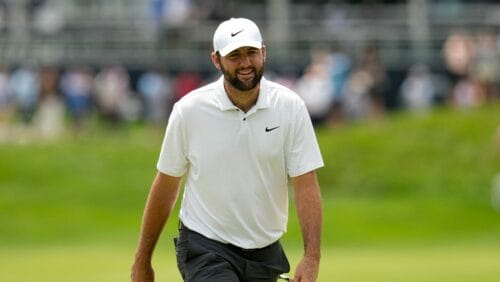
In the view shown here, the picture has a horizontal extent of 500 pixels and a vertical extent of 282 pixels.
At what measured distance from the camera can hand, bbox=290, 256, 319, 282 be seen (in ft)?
34.4

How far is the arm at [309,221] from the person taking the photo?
10.5 m

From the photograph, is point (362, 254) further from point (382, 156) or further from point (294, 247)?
point (382, 156)

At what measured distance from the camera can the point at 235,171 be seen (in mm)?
10789

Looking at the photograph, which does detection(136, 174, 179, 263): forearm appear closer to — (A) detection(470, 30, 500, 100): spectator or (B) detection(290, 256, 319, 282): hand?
(B) detection(290, 256, 319, 282): hand

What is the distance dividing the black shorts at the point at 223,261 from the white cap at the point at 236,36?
4.13 feet

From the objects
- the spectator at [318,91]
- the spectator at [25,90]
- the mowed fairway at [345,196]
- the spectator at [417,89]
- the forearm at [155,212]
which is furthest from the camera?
the spectator at [25,90]

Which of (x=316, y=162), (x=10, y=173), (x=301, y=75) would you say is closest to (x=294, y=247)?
(x=10, y=173)

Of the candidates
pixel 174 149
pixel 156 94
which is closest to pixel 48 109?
→ pixel 156 94

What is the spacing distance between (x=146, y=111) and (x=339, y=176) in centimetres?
863

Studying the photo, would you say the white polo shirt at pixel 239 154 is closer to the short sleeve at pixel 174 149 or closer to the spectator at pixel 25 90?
the short sleeve at pixel 174 149

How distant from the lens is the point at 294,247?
94.8 ft

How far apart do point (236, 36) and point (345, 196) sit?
2405 centimetres

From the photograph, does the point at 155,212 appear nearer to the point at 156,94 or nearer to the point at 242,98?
the point at 242,98

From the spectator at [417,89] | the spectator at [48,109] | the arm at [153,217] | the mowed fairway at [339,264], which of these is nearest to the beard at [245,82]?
the arm at [153,217]
